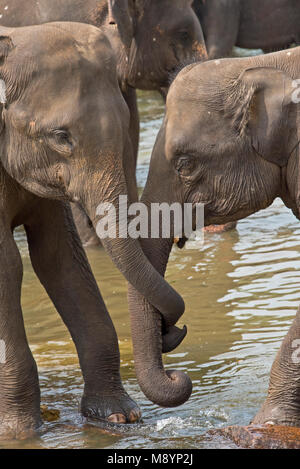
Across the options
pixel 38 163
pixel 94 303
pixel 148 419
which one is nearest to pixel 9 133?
pixel 38 163

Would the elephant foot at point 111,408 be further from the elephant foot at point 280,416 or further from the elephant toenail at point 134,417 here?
the elephant foot at point 280,416

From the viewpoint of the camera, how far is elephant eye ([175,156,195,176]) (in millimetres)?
4891

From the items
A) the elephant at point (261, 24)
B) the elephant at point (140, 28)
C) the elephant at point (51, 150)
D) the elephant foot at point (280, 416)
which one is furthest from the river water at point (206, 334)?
the elephant at point (261, 24)

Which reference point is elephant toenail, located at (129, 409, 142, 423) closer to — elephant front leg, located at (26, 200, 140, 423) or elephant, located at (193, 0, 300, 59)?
elephant front leg, located at (26, 200, 140, 423)

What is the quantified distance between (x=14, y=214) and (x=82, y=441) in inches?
38.4

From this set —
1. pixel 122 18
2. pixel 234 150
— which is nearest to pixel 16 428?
pixel 234 150

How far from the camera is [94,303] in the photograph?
18.1 ft

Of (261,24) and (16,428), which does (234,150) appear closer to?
(16,428)

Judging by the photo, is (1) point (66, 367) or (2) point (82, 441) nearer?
(2) point (82, 441)

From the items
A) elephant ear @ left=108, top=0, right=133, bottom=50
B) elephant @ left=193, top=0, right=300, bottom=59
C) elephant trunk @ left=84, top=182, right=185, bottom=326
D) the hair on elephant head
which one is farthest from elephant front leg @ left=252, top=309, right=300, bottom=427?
elephant @ left=193, top=0, right=300, bottom=59

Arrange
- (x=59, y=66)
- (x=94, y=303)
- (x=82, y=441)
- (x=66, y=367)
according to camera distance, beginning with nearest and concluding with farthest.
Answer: (x=59, y=66) → (x=82, y=441) → (x=94, y=303) → (x=66, y=367)

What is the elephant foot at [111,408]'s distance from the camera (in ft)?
17.6

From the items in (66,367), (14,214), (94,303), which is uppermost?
(14,214)

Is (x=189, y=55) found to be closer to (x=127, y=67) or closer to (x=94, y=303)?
(x=127, y=67)
